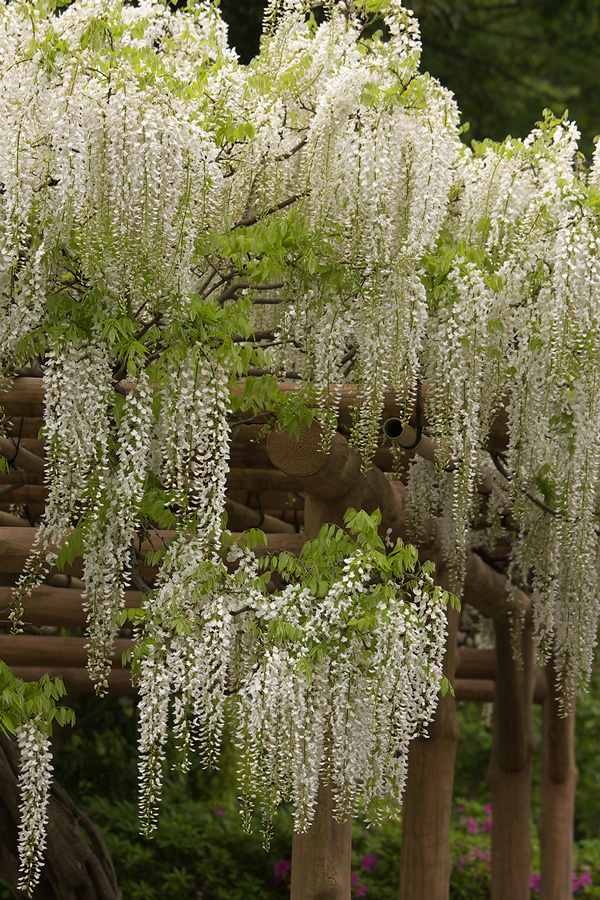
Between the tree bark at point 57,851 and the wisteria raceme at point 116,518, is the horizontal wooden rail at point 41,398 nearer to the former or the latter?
the wisteria raceme at point 116,518

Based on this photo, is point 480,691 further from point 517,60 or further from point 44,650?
point 517,60

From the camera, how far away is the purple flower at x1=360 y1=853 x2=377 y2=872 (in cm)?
755

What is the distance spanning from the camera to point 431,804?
177 inches

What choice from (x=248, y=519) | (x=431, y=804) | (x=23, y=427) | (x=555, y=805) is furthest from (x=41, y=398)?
(x=555, y=805)

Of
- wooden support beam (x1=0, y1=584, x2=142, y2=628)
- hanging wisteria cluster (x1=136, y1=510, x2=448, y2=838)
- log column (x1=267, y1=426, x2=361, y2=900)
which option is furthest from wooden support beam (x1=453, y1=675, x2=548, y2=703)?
hanging wisteria cluster (x1=136, y1=510, x2=448, y2=838)

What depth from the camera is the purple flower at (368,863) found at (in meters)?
7.55

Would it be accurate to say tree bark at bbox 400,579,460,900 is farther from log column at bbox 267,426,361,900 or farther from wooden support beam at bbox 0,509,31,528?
wooden support beam at bbox 0,509,31,528

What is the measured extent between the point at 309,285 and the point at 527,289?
2.60 ft

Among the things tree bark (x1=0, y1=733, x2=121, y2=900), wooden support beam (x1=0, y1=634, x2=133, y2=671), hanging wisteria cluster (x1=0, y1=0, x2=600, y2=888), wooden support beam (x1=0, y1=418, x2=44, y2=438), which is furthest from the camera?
wooden support beam (x1=0, y1=634, x2=133, y2=671)

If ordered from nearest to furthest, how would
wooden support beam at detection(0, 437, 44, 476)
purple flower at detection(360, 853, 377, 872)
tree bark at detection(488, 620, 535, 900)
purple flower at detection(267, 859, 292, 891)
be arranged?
wooden support beam at detection(0, 437, 44, 476) < tree bark at detection(488, 620, 535, 900) < purple flower at detection(267, 859, 292, 891) < purple flower at detection(360, 853, 377, 872)

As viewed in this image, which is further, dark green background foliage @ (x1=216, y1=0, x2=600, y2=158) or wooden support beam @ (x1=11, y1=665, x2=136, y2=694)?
dark green background foliage @ (x1=216, y1=0, x2=600, y2=158)

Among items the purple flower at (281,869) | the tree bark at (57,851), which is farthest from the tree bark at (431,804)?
the purple flower at (281,869)

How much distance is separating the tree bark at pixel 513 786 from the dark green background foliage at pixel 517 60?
5547 millimetres

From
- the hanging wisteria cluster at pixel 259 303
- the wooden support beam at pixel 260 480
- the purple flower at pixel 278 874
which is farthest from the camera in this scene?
the purple flower at pixel 278 874
